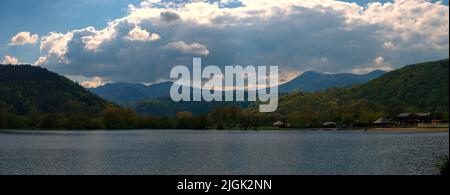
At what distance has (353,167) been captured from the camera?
2018 inches

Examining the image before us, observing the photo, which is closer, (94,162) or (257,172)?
(257,172)
